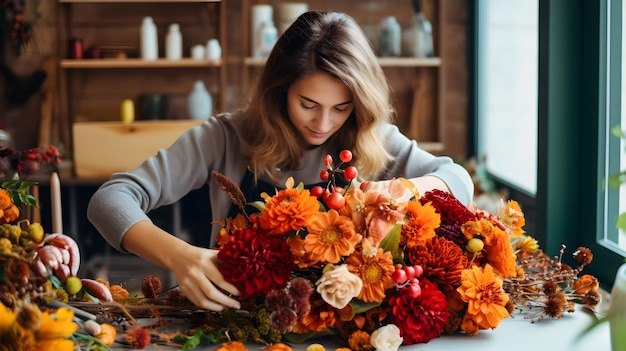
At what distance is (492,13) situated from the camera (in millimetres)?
3586

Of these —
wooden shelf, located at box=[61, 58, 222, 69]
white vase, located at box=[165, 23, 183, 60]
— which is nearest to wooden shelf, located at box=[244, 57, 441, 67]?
wooden shelf, located at box=[61, 58, 222, 69]

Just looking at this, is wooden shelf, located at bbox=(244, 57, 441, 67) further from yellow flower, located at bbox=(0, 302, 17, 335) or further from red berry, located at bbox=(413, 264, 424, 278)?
yellow flower, located at bbox=(0, 302, 17, 335)

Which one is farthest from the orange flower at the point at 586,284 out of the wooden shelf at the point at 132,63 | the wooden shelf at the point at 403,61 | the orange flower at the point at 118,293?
the wooden shelf at the point at 132,63

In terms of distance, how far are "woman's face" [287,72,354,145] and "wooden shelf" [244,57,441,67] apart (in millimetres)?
1979

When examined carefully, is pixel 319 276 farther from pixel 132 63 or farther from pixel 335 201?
pixel 132 63

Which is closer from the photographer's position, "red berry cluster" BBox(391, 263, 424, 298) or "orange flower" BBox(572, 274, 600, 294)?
"red berry cluster" BBox(391, 263, 424, 298)

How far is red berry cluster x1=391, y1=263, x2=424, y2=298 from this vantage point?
1092 mm

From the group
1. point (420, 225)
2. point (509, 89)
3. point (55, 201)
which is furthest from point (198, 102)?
point (420, 225)

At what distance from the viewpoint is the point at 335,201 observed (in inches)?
45.0

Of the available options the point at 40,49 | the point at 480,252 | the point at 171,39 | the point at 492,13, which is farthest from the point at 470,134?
the point at 480,252

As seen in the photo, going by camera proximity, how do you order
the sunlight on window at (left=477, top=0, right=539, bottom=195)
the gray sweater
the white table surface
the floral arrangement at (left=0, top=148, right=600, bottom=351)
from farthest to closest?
the sunlight on window at (left=477, top=0, right=539, bottom=195) → the gray sweater → the white table surface → the floral arrangement at (left=0, top=148, right=600, bottom=351)

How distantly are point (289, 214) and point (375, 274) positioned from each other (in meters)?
0.15

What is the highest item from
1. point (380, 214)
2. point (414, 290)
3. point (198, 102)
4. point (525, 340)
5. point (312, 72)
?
point (312, 72)

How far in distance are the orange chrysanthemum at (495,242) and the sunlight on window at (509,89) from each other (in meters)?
1.52
